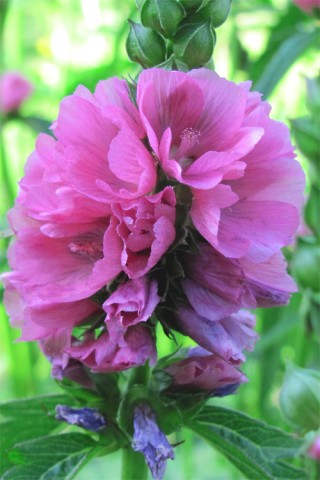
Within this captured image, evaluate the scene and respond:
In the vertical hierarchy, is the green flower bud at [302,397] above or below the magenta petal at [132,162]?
below

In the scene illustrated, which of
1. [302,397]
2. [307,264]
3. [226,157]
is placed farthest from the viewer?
[307,264]

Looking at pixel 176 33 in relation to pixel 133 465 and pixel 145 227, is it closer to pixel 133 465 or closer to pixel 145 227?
pixel 145 227

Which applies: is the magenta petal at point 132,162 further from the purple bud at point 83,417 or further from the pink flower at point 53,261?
the purple bud at point 83,417

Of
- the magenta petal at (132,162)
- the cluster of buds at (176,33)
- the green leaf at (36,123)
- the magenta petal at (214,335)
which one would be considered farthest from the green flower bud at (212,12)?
the green leaf at (36,123)

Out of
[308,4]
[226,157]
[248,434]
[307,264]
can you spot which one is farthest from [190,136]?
[308,4]

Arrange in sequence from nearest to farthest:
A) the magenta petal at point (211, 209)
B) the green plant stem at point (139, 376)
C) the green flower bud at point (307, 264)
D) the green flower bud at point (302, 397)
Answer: the magenta petal at point (211, 209) → the green plant stem at point (139, 376) → the green flower bud at point (302, 397) → the green flower bud at point (307, 264)

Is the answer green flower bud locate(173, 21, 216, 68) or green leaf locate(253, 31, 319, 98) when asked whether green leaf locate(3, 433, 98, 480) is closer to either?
green flower bud locate(173, 21, 216, 68)
